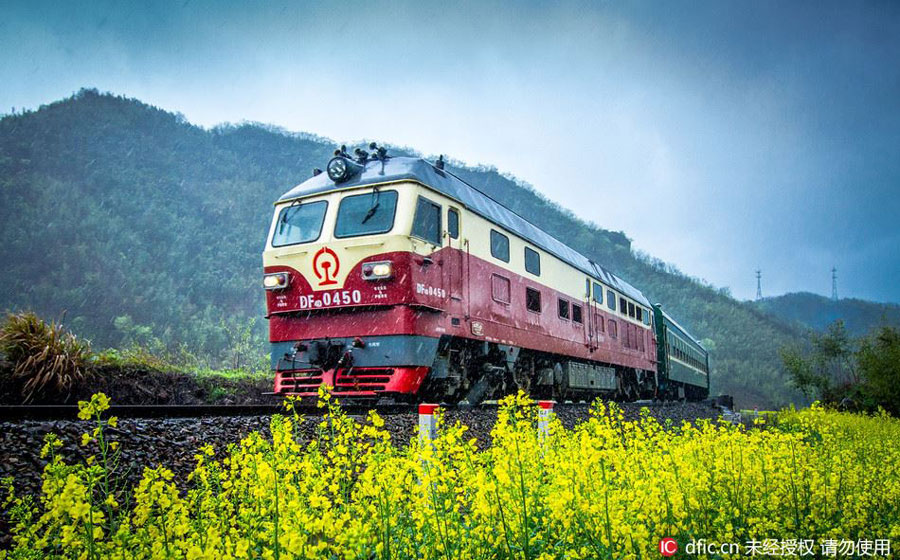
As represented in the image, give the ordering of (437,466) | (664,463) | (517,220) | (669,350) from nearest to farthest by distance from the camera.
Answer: (437,466)
(664,463)
(517,220)
(669,350)

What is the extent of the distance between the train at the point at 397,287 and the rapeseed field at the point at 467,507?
332 cm

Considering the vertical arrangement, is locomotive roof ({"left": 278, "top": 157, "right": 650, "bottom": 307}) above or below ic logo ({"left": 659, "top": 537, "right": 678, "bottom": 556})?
Answer: above

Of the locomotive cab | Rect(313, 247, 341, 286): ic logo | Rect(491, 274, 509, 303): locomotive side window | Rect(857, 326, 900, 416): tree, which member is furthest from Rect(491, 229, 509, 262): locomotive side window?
Rect(857, 326, 900, 416): tree

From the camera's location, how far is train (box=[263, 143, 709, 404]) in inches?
321

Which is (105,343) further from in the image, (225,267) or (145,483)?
(145,483)

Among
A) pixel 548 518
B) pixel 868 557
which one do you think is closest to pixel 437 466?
pixel 548 518

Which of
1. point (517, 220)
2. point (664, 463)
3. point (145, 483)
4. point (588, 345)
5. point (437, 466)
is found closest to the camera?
point (145, 483)

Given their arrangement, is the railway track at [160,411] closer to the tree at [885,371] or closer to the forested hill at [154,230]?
the tree at [885,371]

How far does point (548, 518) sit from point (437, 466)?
0.70m

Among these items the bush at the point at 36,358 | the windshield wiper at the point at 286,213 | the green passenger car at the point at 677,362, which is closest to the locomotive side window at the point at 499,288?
the windshield wiper at the point at 286,213

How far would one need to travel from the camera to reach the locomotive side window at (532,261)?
11.7m

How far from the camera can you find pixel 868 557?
11.1ft

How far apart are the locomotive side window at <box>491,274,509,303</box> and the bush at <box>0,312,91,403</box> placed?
6.29 metres

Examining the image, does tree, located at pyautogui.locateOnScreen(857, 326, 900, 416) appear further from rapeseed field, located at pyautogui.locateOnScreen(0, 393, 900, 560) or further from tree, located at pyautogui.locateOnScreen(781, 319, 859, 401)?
rapeseed field, located at pyautogui.locateOnScreen(0, 393, 900, 560)
